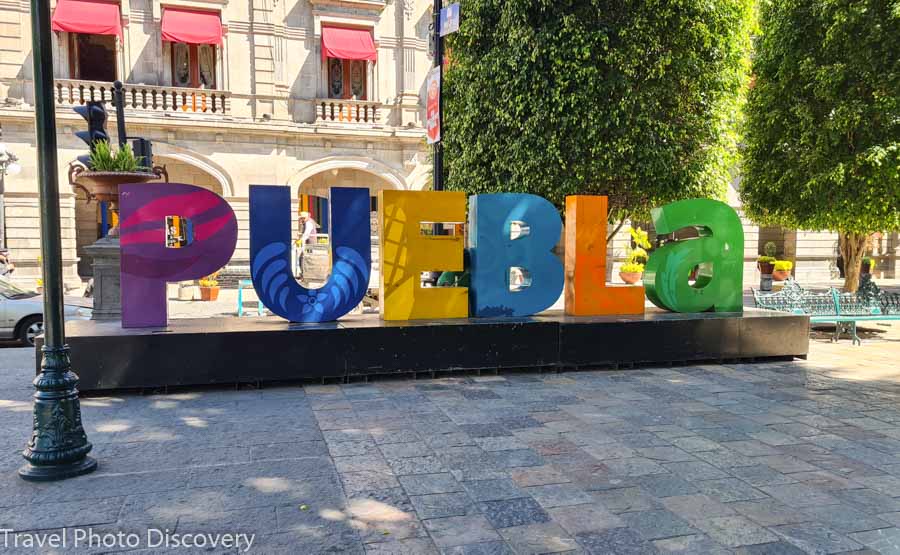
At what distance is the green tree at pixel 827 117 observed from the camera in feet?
33.4

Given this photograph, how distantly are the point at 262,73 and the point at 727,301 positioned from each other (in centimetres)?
1684

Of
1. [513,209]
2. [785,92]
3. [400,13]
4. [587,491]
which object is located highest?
[400,13]

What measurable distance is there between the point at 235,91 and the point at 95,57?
4.76 metres

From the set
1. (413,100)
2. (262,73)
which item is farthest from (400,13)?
(262,73)

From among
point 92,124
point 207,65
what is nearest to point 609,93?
point 92,124

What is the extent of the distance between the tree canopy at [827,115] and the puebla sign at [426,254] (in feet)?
10.3

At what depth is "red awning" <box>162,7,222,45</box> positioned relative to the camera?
766 inches

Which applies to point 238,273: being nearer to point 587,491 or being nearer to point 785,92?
point 785,92

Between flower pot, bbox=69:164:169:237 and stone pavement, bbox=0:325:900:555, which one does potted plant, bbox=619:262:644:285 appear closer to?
stone pavement, bbox=0:325:900:555

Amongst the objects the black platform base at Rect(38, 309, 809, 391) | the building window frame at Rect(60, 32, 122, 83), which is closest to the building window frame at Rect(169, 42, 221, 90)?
the building window frame at Rect(60, 32, 122, 83)

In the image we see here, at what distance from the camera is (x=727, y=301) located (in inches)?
358

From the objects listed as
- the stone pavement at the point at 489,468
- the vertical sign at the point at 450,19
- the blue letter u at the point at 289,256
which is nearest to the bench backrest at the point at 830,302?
the stone pavement at the point at 489,468

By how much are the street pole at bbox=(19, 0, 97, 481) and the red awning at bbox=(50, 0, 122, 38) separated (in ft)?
56.3

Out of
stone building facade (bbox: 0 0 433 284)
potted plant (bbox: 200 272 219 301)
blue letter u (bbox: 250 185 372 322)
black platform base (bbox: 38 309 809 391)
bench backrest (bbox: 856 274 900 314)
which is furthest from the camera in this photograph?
stone building facade (bbox: 0 0 433 284)
